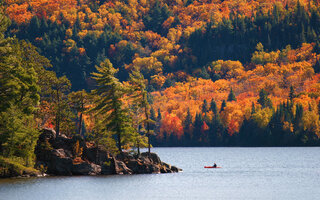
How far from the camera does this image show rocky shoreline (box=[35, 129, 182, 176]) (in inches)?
3839

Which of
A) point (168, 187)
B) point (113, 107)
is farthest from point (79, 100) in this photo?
point (168, 187)

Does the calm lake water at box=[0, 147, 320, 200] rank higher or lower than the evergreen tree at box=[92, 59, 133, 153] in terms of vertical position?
lower

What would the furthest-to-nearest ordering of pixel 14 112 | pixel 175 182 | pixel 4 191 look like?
1. pixel 175 182
2. pixel 14 112
3. pixel 4 191

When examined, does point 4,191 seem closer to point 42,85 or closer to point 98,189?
point 98,189

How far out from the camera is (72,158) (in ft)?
324

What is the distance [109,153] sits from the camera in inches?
3969

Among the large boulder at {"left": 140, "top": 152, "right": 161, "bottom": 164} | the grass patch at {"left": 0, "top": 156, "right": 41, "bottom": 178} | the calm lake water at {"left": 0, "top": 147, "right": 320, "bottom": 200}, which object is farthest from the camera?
the large boulder at {"left": 140, "top": 152, "right": 161, "bottom": 164}

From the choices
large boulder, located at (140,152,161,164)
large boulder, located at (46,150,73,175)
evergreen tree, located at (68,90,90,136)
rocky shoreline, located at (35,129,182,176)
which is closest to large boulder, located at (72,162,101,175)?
rocky shoreline, located at (35,129,182,176)

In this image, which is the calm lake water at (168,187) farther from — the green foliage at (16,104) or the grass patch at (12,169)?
the green foliage at (16,104)

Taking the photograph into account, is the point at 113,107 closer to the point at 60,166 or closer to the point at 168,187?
the point at 60,166

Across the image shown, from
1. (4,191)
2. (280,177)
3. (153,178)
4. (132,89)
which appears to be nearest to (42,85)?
(132,89)

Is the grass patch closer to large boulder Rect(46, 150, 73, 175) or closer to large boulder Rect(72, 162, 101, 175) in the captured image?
large boulder Rect(46, 150, 73, 175)

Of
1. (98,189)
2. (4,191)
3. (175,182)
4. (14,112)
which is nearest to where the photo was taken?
(4,191)

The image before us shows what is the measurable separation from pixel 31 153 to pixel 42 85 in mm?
15141
